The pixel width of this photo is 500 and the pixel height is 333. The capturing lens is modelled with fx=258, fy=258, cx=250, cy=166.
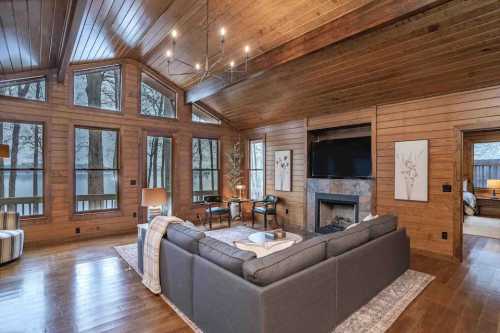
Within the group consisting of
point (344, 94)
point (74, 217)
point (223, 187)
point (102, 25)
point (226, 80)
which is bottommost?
point (74, 217)

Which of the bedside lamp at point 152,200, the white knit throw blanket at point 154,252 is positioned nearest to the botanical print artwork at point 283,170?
the bedside lamp at point 152,200

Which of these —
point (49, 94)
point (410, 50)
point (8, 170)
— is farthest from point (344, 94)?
point (8, 170)

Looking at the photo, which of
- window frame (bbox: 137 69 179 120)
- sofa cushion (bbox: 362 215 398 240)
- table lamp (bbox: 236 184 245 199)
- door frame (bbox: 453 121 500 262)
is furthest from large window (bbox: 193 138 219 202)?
door frame (bbox: 453 121 500 262)

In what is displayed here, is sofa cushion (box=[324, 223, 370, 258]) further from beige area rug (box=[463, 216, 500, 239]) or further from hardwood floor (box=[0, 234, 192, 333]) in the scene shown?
beige area rug (box=[463, 216, 500, 239])

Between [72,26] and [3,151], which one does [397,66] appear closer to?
[72,26]

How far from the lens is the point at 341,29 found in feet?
10.7

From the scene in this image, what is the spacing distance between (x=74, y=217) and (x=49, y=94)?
8.07ft

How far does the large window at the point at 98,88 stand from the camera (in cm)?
537

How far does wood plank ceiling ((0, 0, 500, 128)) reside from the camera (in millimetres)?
2965

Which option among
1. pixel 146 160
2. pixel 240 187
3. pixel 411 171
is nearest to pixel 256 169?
pixel 240 187

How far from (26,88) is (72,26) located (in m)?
2.48

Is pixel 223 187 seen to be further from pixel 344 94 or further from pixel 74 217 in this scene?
pixel 344 94

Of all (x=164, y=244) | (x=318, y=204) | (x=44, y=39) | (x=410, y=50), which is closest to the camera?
(x=164, y=244)

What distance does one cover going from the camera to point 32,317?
246 centimetres
